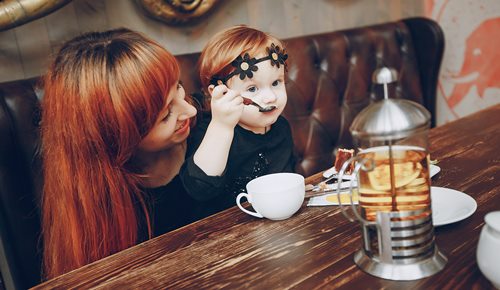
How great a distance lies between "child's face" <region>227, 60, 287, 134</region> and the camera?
4.40 feet

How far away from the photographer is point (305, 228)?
942mm

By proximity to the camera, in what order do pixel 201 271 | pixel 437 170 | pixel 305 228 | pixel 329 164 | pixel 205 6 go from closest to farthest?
pixel 201 271, pixel 305 228, pixel 437 170, pixel 205 6, pixel 329 164

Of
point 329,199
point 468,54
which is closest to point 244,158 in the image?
point 329,199

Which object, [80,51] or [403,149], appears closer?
[403,149]

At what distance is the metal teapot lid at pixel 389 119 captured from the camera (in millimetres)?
666

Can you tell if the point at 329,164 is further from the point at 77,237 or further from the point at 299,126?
the point at 77,237

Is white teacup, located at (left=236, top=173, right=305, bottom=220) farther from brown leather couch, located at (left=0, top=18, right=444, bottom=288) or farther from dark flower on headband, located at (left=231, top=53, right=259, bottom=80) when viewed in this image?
brown leather couch, located at (left=0, top=18, right=444, bottom=288)

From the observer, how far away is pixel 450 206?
0.94 m

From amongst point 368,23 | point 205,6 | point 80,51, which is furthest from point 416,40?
point 80,51

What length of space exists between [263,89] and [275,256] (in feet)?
2.04

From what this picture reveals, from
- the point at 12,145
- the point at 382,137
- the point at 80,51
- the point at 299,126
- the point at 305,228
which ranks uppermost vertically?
the point at 80,51

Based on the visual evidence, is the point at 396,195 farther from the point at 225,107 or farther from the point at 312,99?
the point at 312,99

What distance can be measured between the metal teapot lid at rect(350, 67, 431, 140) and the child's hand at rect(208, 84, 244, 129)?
0.48m

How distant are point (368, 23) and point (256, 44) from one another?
1.59 meters
